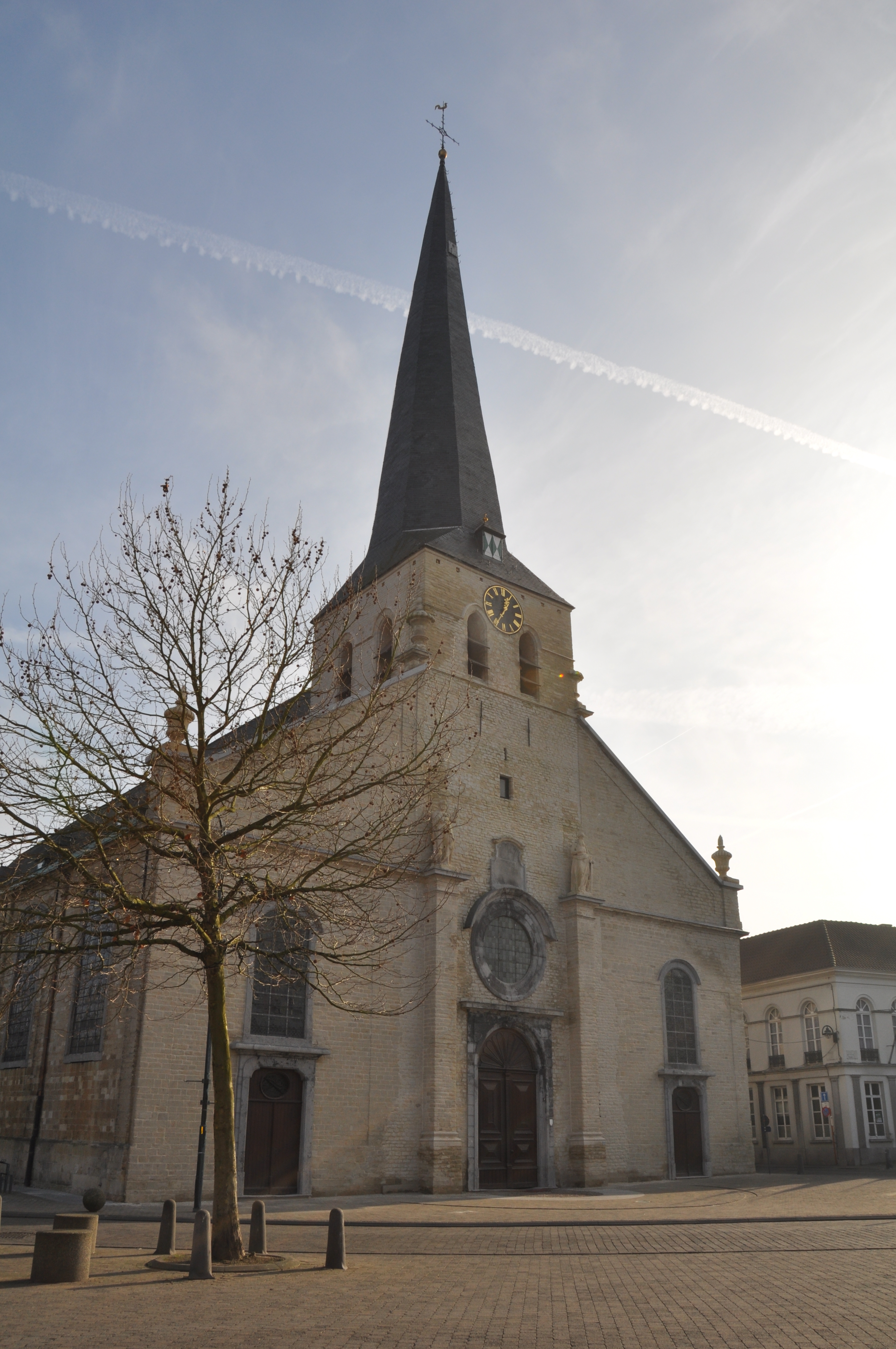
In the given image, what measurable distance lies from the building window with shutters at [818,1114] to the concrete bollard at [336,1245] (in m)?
29.4

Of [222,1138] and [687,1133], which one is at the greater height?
[222,1138]

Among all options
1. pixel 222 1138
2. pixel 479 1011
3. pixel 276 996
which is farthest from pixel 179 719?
pixel 479 1011

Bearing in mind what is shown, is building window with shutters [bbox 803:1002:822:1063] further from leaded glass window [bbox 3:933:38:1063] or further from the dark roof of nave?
leaded glass window [bbox 3:933:38:1063]

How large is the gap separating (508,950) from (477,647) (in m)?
7.33

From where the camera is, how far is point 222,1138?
10.8 metres

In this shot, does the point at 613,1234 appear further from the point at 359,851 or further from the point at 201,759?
the point at 201,759

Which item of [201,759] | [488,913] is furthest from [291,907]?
[488,913]

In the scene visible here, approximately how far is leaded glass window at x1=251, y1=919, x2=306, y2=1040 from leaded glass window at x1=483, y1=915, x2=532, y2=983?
4.61 metres

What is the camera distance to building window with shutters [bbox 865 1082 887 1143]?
35.0 metres

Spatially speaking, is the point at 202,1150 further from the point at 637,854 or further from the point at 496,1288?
the point at 637,854

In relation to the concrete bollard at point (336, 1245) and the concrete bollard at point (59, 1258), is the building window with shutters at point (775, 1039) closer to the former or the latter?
the concrete bollard at point (336, 1245)

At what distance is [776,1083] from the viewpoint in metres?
38.3

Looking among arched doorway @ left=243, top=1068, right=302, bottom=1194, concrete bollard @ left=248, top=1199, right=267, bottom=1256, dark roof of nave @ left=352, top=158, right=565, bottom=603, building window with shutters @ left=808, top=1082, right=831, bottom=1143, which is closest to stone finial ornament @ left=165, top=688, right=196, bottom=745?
concrete bollard @ left=248, top=1199, right=267, bottom=1256

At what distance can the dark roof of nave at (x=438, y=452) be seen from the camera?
86.8 ft
